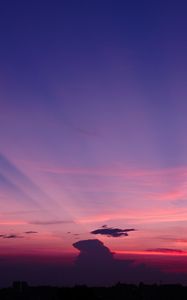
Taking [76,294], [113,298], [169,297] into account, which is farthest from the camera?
[169,297]

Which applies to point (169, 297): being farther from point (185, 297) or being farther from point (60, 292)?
point (60, 292)

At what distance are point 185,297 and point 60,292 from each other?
95.2 meters

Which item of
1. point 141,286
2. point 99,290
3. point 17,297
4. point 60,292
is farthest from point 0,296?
point 60,292

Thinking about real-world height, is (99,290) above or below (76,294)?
above

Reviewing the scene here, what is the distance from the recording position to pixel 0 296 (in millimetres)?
159000

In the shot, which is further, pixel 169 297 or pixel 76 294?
pixel 169 297

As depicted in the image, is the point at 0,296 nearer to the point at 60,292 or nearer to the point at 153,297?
the point at 153,297

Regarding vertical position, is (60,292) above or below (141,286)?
below

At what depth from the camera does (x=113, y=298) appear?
154m

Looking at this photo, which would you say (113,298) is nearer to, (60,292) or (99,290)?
(99,290)

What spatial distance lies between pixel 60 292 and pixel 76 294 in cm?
335

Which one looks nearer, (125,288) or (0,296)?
(0,296)

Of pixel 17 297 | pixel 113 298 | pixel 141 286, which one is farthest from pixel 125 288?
pixel 17 297

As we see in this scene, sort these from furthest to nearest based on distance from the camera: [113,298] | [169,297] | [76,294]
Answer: [169,297] → [113,298] → [76,294]
